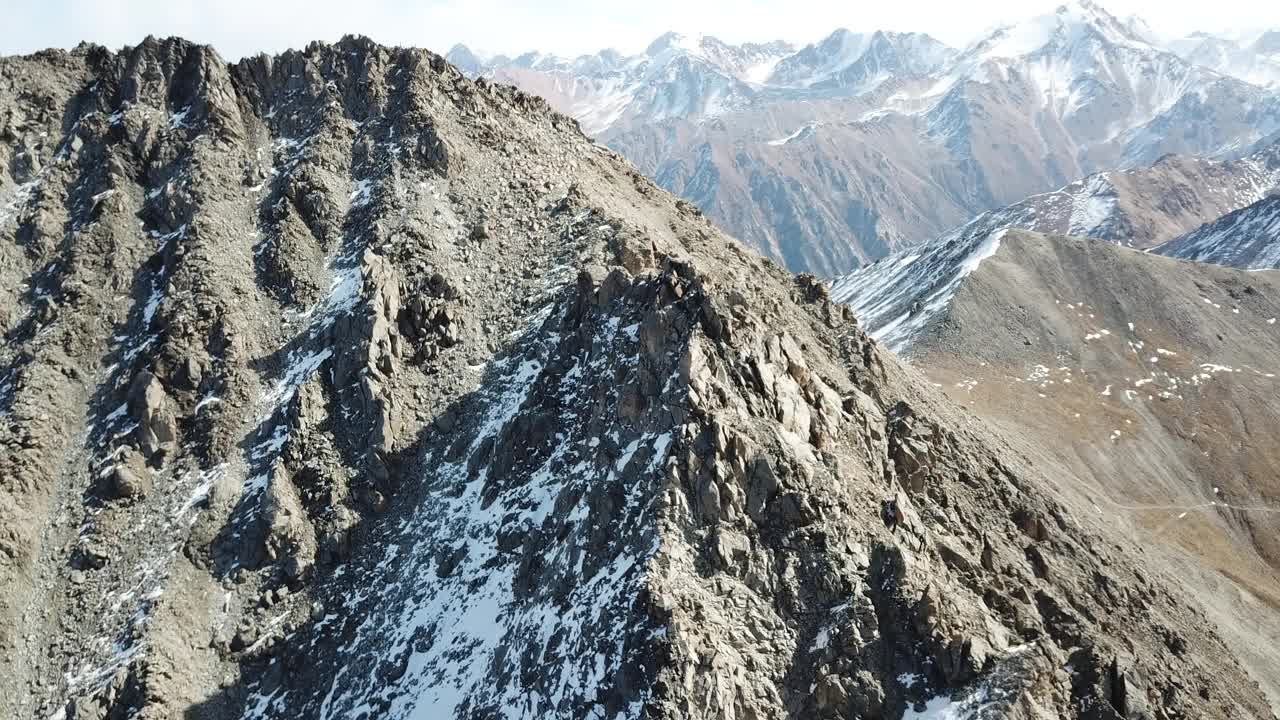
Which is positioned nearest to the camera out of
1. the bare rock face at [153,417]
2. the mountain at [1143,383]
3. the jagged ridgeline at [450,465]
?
the jagged ridgeline at [450,465]

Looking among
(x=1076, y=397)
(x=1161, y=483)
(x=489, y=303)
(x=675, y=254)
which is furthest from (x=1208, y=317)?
(x=489, y=303)

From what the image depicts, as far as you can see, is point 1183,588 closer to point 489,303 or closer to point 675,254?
point 675,254

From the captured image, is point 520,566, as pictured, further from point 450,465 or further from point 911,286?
point 911,286

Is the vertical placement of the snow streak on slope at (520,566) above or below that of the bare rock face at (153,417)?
below

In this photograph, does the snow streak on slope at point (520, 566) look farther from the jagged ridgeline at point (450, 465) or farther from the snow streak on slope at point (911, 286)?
the snow streak on slope at point (911, 286)

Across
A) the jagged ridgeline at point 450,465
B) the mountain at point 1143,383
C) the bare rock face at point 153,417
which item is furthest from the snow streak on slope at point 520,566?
the mountain at point 1143,383

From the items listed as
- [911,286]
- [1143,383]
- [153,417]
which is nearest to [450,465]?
[153,417]
